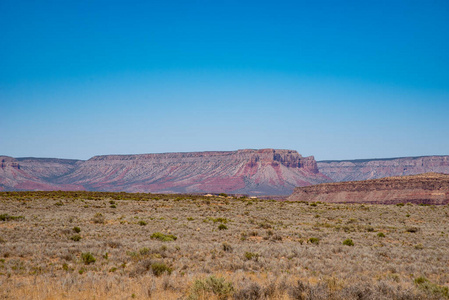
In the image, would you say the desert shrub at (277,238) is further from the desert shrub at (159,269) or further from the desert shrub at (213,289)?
the desert shrub at (213,289)

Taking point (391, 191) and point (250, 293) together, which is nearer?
point (250, 293)

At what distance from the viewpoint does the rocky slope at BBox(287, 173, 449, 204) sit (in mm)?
94750

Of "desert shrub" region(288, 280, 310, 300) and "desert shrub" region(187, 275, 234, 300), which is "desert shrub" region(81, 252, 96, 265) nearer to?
"desert shrub" region(187, 275, 234, 300)

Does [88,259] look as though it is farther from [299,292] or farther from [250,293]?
[299,292]

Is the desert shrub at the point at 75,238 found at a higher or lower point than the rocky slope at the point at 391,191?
higher

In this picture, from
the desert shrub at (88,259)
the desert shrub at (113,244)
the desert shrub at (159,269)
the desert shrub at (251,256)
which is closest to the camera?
the desert shrub at (159,269)

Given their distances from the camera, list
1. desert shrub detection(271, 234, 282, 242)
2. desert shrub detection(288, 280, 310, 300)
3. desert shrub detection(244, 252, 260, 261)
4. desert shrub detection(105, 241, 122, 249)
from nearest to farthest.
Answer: desert shrub detection(288, 280, 310, 300), desert shrub detection(244, 252, 260, 261), desert shrub detection(105, 241, 122, 249), desert shrub detection(271, 234, 282, 242)

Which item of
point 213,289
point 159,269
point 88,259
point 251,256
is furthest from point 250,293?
point 88,259

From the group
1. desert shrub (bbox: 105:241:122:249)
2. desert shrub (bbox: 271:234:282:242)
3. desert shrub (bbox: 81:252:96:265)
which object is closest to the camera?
desert shrub (bbox: 81:252:96:265)

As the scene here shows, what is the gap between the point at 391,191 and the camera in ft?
339

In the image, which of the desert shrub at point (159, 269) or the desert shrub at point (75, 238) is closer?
the desert shrub at point (159, 269)

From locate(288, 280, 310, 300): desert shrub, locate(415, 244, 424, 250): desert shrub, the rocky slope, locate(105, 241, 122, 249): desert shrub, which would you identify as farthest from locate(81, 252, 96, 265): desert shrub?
the rocky slope

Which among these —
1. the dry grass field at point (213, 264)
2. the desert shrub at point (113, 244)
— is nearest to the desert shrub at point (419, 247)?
the dry grass field at point (213, 264)

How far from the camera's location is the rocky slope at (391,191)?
94.8 metres
